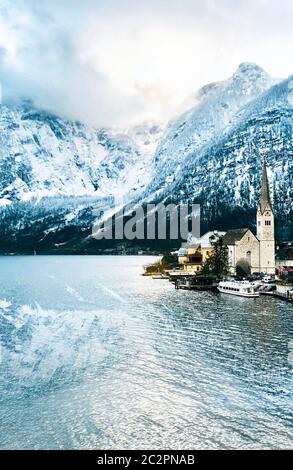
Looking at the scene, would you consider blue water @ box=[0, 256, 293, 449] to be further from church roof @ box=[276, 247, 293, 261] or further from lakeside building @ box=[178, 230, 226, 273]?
lakeside building @ box=[178, 230, 226, 273]

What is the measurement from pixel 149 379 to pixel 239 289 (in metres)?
58.0

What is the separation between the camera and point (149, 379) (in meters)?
42.1

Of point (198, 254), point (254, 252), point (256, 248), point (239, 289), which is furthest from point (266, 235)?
point (239, 289)

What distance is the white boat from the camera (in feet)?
309

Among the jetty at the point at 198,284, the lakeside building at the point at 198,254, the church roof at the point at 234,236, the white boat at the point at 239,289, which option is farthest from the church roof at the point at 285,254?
the white boat at the point at 239,289

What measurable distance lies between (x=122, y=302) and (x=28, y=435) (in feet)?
198

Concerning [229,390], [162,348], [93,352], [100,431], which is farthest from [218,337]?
[100,431]

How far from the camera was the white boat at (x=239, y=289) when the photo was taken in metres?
94.3

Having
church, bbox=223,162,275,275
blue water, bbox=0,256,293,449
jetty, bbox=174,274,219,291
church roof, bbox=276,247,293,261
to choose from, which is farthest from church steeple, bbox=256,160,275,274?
blue water, bbox=0,256,293,449

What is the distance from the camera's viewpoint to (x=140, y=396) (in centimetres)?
3791

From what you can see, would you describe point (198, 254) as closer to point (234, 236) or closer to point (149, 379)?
point (234, 236)

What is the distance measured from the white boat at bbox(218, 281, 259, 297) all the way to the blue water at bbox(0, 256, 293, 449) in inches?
627

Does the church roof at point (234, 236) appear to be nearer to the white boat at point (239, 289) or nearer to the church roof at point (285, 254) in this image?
the church roof at point (285, 254)

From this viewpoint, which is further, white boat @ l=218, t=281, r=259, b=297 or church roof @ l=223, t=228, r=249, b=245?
A: church roof @ l=223, t=228, r=249, b=245
